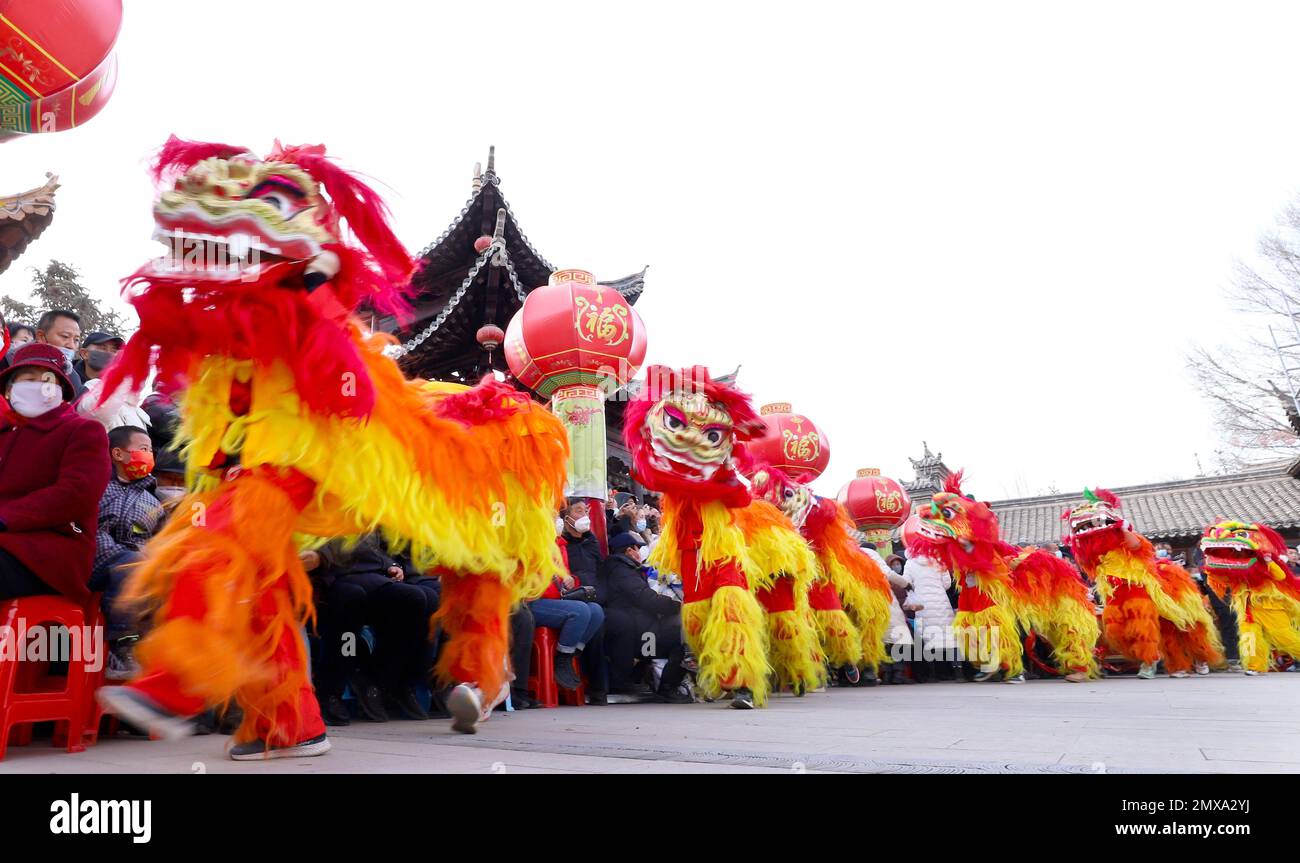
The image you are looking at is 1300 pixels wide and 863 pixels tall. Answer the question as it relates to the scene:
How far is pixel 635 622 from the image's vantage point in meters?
5.26

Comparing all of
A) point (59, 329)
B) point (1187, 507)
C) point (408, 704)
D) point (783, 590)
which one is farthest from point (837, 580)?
point (1187, 507)

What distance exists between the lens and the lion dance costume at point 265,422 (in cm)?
206

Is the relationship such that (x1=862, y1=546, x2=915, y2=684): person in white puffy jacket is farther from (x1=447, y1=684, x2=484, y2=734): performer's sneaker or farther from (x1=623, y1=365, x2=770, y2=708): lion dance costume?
(x1=447, y1=684, x2=484, y2=734): performer's sneaker

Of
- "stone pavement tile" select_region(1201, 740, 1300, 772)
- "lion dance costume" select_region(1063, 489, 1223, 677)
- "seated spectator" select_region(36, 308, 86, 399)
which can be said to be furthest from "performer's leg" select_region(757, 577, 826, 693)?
"seated spectator" select_region(36, 308, 86, 399)

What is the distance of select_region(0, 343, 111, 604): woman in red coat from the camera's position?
2.63m

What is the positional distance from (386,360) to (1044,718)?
3171 mm

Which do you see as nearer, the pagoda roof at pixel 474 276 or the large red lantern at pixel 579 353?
the large red lantern at pixel 579 353

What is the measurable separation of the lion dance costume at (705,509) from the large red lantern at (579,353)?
1802 mm

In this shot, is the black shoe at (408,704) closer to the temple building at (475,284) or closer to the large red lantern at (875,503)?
the temple building at (475,284)

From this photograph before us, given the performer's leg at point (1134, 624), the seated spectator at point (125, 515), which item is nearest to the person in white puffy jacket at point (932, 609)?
the performer's leg at point (1134, 624)

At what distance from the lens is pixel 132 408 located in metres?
3.82
